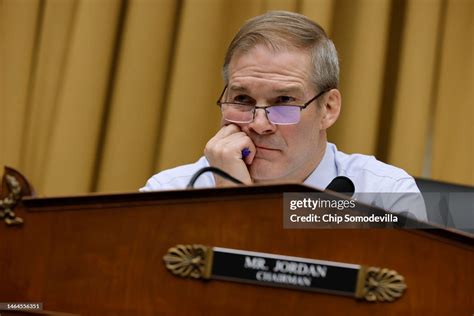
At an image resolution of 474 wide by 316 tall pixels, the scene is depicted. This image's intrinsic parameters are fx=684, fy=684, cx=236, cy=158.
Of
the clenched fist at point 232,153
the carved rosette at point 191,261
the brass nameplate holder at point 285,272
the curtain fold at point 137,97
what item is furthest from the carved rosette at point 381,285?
the curtain fold at point 137,97

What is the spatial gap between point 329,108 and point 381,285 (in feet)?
3.02

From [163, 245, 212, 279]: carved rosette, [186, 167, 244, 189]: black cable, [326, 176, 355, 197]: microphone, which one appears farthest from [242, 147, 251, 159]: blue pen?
[163, 245, 212, 279]: carved rosette

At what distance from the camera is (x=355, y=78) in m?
2.33

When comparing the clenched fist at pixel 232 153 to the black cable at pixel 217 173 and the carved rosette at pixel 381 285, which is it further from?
the carved rosette at pixel 381 285

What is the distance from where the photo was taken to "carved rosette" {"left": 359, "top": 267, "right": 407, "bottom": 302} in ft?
2.70

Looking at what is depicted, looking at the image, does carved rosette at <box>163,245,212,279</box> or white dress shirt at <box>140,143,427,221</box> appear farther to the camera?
white dress shirt at <box>140,143,427,221</box>

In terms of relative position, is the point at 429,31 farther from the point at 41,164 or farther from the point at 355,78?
the point at 41,164

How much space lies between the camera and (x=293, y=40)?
160 cm

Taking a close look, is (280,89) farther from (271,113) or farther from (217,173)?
(217,173)

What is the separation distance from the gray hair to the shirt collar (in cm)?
19

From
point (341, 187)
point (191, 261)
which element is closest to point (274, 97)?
point (341, 187)

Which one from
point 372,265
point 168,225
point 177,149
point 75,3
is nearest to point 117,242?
point 168,225

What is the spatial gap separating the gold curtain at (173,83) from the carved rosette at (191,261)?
1.54 m

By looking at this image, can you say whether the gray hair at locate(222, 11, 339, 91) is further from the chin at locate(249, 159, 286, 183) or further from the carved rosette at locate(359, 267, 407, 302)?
the carved rosette at locate(359, 267, 407, 302)
